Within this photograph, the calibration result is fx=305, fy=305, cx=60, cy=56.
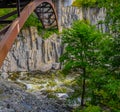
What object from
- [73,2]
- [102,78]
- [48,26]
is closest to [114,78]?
[102,78]

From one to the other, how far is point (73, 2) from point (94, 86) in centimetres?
2745

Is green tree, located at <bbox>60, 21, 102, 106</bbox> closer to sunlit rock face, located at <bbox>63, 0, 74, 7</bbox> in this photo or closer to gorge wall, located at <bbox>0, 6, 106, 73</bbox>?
gorge wall, located at <bbox>0, 6, 106, 73</bbox>

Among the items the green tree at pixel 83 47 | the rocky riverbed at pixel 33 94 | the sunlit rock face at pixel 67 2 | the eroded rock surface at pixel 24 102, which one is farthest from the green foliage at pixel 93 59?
the sunlit rock face at pixel 67 2

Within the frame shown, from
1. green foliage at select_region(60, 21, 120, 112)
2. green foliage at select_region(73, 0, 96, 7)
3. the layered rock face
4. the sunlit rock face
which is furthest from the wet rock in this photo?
green foliage at select_region(73, 0, 96, 7)

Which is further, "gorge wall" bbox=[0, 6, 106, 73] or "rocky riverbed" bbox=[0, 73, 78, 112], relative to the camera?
"gorge wall" bbox=[0, 6, 106, 73]

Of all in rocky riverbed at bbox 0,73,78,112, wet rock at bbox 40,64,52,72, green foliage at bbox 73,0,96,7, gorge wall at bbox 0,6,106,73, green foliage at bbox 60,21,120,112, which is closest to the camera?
green foliage at bbox 60,21,120,112

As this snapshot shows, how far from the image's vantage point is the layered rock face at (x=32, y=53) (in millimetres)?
27750

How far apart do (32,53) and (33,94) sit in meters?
7.74

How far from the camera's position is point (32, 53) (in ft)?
97.4

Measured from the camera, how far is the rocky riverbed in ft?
62.2

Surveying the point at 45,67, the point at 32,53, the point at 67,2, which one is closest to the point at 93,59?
the point at 32,53

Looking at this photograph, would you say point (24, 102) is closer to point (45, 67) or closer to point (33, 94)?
point (33, 94)

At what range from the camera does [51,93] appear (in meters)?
23.7

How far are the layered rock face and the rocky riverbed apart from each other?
1.10 m
